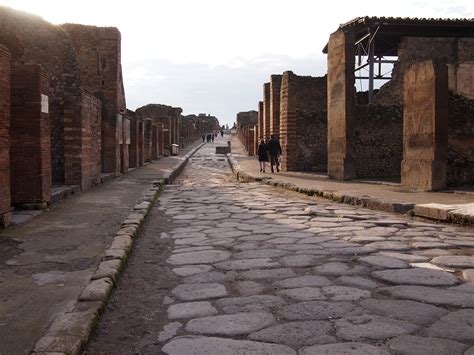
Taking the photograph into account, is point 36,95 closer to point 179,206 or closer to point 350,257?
point 179,206

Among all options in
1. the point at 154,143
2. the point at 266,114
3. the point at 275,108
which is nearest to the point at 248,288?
the point at 275,108

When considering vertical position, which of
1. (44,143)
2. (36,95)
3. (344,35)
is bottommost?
(44,143)

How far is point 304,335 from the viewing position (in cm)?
240

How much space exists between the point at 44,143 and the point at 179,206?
2.26 metres

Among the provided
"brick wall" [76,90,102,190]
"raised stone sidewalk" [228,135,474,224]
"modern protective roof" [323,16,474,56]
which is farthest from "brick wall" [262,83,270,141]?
"brick wall" [76,90,102,190]

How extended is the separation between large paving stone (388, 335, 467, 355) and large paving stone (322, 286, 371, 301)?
0.65 m

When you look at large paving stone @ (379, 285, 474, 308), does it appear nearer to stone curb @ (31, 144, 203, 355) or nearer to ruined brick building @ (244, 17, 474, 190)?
stone curb @ (31, 144, 203, 355)

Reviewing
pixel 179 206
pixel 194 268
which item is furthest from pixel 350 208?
pixel 194 268

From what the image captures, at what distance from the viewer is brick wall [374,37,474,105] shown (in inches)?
715

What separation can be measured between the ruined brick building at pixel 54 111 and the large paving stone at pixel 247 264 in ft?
9.32

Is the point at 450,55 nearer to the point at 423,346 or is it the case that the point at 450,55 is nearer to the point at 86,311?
the point at 423,346

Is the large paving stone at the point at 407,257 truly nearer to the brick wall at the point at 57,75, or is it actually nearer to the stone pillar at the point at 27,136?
the stone pillar at the point at 27,136

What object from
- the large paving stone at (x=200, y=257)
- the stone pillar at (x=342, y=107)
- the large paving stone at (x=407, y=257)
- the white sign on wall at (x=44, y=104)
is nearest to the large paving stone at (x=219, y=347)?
the large paving stone at (x=200, y=257)

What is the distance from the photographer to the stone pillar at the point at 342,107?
12.1m
